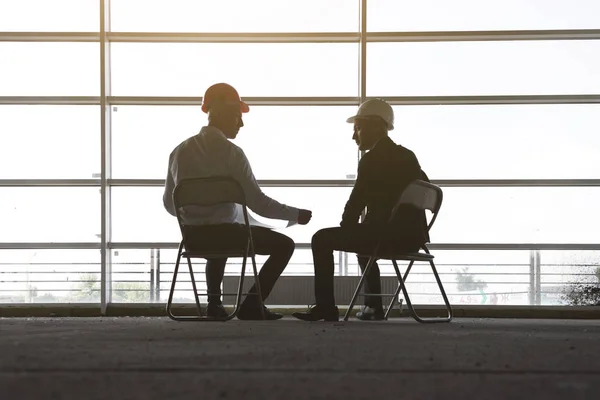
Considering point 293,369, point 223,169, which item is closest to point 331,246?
point 223,169

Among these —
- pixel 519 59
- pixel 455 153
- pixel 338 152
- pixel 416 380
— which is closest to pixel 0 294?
pixel 338 152

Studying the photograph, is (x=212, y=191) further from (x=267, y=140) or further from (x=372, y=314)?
(x=267, y=140)

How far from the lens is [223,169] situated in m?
4.52

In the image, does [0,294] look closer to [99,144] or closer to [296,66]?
[99,144]

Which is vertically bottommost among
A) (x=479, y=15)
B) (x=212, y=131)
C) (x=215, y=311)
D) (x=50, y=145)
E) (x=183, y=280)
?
(x=183, y=280)

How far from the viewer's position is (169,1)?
7875 mm

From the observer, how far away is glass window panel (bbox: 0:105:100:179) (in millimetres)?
7680

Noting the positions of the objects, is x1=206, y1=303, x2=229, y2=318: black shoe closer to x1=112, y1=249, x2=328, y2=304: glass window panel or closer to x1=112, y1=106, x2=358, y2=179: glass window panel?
x1=112, y1=249, x2=328, y2=304: glass window panel

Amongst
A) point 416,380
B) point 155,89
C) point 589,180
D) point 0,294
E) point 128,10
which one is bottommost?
point 0,294

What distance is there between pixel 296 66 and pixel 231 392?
657 centimetres

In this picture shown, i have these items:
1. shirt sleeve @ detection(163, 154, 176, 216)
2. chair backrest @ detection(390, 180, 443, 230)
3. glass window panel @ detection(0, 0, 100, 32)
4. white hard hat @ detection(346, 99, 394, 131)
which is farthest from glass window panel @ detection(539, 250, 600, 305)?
glass window panel @ detection(0, 0, 100, 32)

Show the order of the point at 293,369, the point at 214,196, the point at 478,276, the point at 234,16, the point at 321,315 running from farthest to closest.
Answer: the point at 234,16 < the point at 478,276 < the point at 321,315 < the point at 214,196 < the point at 293,369

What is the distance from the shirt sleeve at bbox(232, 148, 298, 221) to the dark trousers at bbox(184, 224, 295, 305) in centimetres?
10

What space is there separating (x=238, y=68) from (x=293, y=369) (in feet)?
20.7
